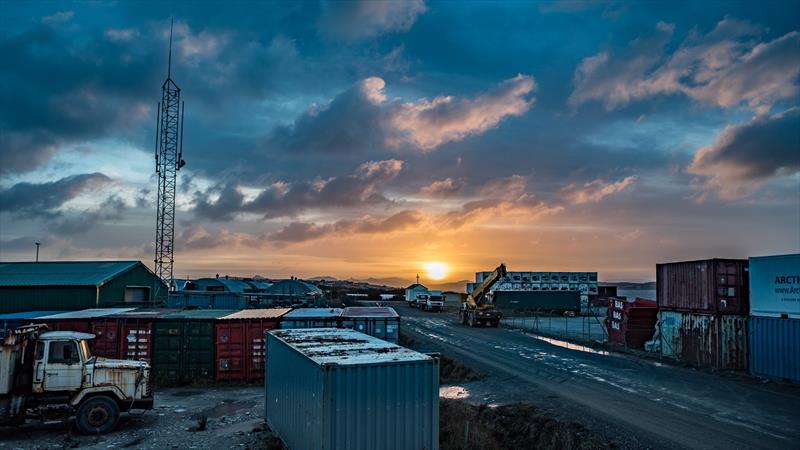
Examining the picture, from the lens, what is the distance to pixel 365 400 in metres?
11.1

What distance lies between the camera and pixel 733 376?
82.7ft

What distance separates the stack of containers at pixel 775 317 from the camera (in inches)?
937

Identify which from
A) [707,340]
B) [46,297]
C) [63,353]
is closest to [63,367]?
[63,353]

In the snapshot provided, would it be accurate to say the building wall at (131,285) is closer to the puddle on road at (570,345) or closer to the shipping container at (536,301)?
the puddle on road at (570,345)

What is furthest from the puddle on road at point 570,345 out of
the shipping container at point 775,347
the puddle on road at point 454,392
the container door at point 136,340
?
the container door at point 136,340

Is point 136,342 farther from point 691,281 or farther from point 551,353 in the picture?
point 691,281

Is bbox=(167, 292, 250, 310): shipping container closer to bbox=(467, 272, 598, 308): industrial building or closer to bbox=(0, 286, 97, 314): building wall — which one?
bbox=(0, 286, 97, 314): building wall

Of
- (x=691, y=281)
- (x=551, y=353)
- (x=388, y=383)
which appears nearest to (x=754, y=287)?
(x=691, y=281)

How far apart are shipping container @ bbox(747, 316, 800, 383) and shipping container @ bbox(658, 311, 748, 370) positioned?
917mm

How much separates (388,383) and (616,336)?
98.5 feet

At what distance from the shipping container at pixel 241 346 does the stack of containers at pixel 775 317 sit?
22.4 metres

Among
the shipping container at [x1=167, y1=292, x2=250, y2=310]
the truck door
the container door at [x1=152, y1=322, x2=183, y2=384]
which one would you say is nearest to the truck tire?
the truck door

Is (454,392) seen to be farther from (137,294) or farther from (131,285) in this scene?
(137,294)

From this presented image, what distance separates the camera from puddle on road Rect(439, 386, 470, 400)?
70.1 feet
